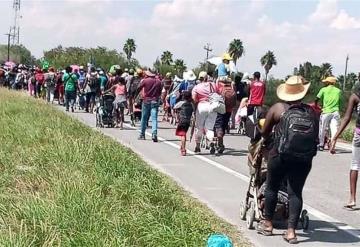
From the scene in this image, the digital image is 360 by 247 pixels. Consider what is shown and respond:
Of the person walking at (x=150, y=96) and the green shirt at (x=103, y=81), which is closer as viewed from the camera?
the person walking at (x=150, y=96)

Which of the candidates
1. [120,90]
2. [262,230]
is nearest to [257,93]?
[120,90]

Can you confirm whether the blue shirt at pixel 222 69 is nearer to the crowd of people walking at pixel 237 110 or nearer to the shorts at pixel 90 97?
the crowd of people walking at pixel 237 110

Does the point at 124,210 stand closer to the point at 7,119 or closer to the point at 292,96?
the point at 292,96

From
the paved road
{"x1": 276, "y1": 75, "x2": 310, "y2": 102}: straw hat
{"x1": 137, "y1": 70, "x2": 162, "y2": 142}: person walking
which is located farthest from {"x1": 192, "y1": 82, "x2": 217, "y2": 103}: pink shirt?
{"x1": 276, "y1": 75, "x2": 310, "y2": 102}: straw hat

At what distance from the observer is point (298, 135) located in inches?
279

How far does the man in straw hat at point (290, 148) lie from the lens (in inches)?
280

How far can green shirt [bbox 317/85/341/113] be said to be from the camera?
16031 millimetres

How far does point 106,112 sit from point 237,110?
4091 mm

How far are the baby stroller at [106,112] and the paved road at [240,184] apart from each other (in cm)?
232

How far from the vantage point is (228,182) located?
10.9 meters

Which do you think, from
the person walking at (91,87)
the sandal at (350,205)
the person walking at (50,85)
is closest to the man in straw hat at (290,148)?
the sandal at (350,205)

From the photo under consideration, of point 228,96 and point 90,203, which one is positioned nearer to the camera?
point 90,203

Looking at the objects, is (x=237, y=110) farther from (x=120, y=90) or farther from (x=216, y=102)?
(x=216, y=102)

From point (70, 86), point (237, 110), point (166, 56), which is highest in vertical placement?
point (166, 56)
